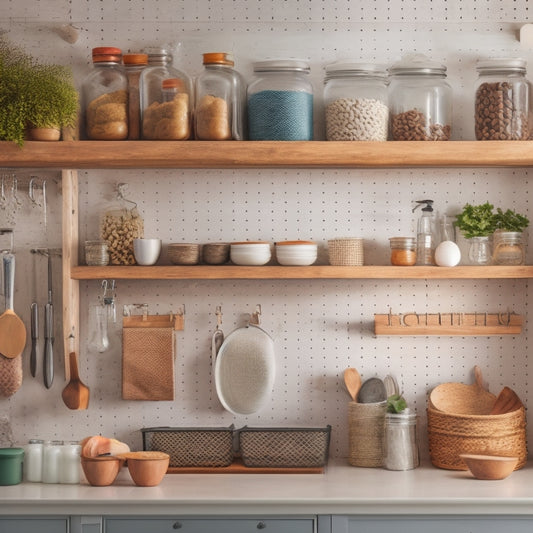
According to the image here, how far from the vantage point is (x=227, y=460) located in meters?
3.14

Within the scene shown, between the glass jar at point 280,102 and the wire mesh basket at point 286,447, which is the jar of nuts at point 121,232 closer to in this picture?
the glass jar at point 280,102

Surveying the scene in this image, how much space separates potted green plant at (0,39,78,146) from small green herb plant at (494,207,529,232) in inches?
61.4

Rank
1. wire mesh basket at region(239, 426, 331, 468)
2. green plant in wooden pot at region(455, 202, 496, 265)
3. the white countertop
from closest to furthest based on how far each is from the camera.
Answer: the white countertop
wire mesh basket at region(239, 426, 331, 468)
green plant in wooden pot at region(455, 202, 496, 265)

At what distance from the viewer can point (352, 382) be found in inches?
128

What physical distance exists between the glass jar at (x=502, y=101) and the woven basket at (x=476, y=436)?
0.97 m

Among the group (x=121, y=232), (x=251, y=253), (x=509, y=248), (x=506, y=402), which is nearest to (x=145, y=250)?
(x=121, y=232)

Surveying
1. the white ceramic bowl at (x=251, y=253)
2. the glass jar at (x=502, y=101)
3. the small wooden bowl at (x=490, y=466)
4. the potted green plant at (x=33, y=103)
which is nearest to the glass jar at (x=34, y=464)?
the white ceramic bowl at (x=251, y=253)

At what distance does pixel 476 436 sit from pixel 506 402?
24 cm

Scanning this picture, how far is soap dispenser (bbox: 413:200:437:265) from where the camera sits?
10.6 ft

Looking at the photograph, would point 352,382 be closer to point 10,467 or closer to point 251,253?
point 251,253

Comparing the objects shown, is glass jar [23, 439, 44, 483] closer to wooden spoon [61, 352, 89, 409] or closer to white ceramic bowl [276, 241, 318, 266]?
wooden spoon [61, 352, 89, 409]

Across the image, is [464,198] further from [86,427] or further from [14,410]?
[14,410]

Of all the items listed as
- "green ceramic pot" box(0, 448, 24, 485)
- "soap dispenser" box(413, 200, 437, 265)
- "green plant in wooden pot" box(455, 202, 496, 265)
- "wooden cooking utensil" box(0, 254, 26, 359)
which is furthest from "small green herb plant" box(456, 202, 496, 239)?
"green ceramic pot" box(0, 448, 24, 485)

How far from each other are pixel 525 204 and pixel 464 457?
38.5 inches
